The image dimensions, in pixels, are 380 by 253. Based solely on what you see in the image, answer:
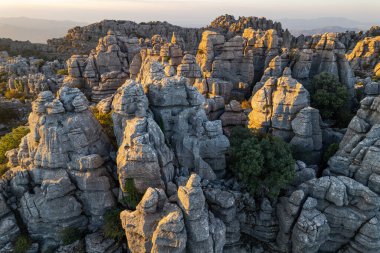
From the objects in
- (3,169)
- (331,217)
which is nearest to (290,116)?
(331,217)

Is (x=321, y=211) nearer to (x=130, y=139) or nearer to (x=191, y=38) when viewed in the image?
(x=130, y=139)

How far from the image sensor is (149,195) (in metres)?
19.3

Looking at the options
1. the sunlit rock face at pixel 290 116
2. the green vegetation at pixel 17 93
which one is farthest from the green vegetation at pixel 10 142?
the green vegetation at pixel 17 93

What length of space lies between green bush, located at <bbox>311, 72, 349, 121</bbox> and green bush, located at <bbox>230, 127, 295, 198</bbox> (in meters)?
13.7

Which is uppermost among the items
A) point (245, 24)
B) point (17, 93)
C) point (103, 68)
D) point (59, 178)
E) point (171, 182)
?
point (245, 24)

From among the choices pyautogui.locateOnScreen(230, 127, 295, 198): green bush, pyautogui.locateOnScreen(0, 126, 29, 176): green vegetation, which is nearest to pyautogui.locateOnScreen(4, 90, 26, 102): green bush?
pyautogui.locateOnScreen(0, 126, 29, 176): green vegetation

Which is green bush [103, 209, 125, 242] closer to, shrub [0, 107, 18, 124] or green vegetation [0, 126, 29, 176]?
green vegetation [0, 126, 29, 176]

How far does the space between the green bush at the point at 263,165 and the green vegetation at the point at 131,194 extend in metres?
8.92

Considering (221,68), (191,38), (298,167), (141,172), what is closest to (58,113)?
(141,172)

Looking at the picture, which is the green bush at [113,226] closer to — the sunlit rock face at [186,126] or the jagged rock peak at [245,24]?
the sunlit rock face at [186,126]

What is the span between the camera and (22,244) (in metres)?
21.5

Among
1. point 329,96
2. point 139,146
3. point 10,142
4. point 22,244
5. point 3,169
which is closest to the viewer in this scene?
point 139,146

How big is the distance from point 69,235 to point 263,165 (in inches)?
661

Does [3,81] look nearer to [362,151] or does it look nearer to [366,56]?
[362,151]
